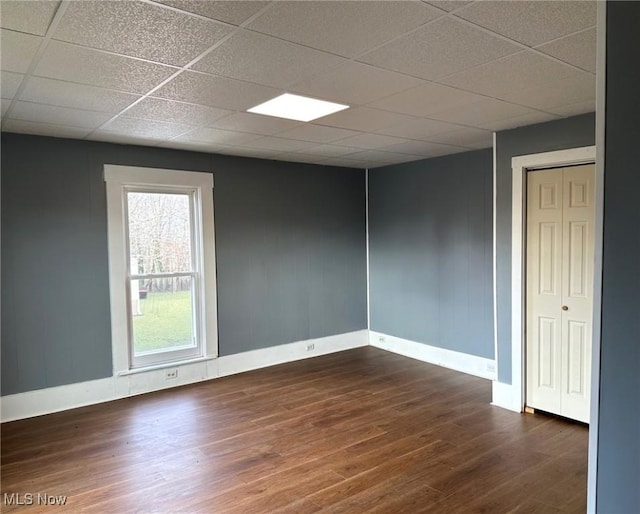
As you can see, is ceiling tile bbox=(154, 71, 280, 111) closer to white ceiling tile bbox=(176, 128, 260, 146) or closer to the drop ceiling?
the drop ceiling

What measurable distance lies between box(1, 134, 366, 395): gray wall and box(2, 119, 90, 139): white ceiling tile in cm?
13

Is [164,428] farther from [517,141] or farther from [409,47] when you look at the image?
[517,141]

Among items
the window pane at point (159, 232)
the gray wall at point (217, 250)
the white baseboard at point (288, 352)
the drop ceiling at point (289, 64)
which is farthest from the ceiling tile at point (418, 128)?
the white baseboard at point (288, 352)

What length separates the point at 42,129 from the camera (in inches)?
147

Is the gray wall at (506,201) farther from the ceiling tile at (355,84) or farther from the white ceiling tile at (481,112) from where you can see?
the ceiling tile at (355,84)

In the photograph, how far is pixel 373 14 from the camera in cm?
183

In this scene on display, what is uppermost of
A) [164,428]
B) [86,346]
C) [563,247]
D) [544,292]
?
[563,247]

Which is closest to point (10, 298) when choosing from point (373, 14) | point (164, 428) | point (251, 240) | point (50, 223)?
point (50, 223)

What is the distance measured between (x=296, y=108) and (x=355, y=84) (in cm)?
64

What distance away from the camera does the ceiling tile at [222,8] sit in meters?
1.72

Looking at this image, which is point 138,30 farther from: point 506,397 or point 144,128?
point 506,397

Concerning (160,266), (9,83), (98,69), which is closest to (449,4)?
(98,69)

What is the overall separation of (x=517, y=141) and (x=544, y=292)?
1.33m

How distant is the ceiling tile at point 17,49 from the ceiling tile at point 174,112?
2.44 feet
